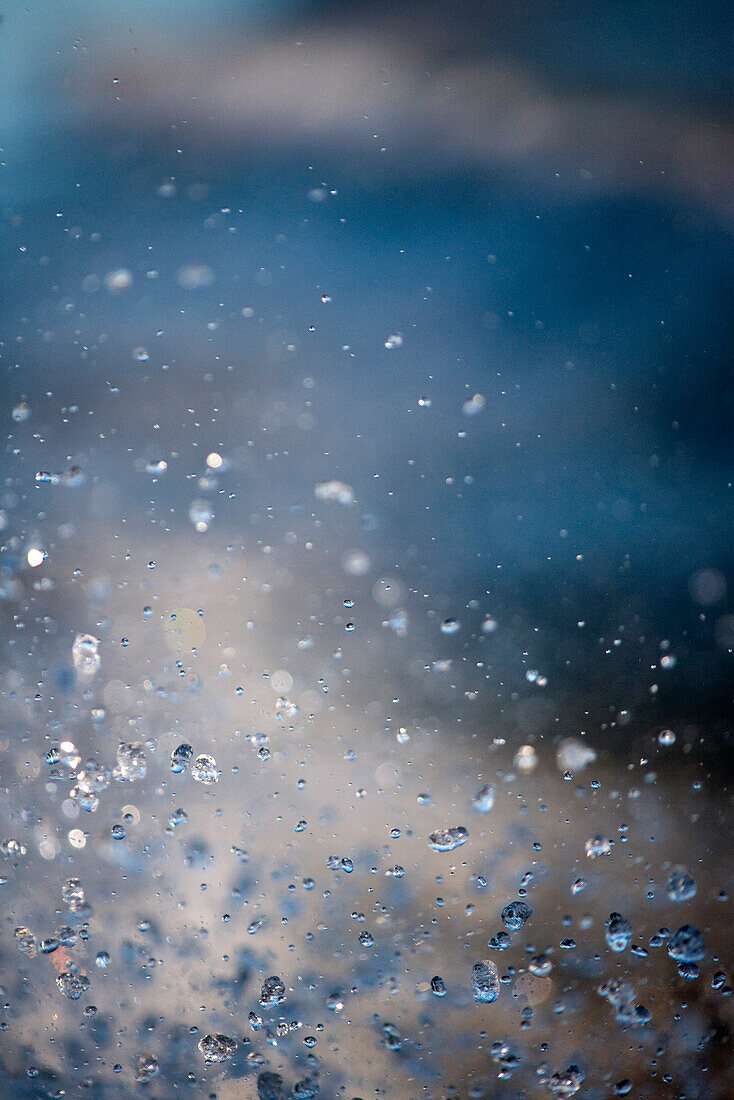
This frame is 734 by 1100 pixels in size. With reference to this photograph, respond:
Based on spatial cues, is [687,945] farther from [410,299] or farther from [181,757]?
[410,299]

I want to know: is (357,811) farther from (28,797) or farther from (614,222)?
(614,222)

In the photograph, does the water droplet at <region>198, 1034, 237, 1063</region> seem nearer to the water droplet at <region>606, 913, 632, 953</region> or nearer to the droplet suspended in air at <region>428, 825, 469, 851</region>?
the droplet suspended in air at <region>428, 825, 469, 851</region>

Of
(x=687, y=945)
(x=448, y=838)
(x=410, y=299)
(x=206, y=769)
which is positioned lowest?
(x=687, y=945)

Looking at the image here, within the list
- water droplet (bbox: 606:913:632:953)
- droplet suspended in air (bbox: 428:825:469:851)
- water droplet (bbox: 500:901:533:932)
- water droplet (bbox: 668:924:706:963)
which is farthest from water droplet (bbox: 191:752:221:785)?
water droplet (bbox: 668:924:706:963)

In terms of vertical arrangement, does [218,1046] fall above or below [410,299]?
below

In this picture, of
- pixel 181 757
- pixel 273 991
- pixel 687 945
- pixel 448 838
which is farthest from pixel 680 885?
pixel 181 757

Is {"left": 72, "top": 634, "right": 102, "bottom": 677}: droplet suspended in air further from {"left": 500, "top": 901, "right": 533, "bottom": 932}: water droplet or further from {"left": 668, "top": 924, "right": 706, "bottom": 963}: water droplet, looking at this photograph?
{"left": 668, "top": 924, "right": 706, "bottom": 963}: water droplet

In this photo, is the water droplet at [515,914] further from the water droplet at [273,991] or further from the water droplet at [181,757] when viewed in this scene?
the water droplet at [181,757]

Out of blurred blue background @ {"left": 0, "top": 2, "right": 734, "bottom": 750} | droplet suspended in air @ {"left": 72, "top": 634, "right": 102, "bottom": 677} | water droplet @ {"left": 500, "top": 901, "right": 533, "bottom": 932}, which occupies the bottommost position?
water droplet @ {"left": 500, "top": 901, "right": 533, "bottom": 932}

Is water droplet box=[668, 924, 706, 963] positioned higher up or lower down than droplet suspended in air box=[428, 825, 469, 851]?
lower down

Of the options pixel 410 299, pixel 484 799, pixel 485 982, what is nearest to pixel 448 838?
pixel 484 799

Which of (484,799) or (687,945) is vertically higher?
(484,799)

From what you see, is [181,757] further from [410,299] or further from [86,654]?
[410,299]

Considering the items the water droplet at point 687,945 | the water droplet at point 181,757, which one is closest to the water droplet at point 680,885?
the water droplet at point 687,945
